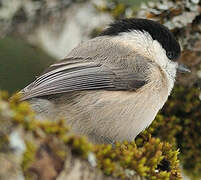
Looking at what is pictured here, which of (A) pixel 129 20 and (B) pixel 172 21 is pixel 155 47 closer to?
(A) pixel 129 20

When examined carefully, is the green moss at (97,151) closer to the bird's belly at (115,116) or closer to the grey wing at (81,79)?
the bird's belly at (115,116)

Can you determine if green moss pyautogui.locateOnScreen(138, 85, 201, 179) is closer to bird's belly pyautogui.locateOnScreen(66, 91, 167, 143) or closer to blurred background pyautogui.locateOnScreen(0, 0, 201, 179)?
blurred background pyautogui.locateOnScreen(0, 0, 201, 179)

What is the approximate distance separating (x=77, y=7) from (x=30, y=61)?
98cm

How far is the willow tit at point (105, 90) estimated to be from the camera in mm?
2250

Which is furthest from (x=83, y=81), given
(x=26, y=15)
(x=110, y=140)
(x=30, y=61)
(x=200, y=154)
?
(x=26, y=15)

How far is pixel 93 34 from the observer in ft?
11.9

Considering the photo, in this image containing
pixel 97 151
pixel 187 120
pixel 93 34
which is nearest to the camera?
pixel 97 151

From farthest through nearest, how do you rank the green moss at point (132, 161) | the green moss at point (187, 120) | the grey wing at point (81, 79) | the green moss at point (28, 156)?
the green moss at point (187, 120) → the grey wing at point (81, 79) → the green moss at point (132, 161) → the green moss at point (28, 156)

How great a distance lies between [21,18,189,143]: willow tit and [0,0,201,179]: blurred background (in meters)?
0.31

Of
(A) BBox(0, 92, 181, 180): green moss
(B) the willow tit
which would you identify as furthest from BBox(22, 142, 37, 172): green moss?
(B) the willow tit

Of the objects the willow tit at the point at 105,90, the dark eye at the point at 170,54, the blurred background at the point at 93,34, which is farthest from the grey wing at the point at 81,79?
the dark eye at the point at 170,54

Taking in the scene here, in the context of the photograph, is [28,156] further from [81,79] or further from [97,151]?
[81,79]

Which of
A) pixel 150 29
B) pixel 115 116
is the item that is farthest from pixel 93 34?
pixel 115 116

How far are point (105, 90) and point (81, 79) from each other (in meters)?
0.15
